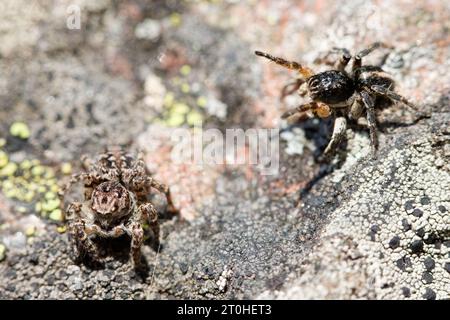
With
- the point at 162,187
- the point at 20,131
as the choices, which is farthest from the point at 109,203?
the point at 20,131

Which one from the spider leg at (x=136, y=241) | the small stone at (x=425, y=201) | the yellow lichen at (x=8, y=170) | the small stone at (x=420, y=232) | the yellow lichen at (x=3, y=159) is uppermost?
the yellow lichen at (x=3, y=159)

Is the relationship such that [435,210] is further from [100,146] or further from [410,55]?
[100,146]

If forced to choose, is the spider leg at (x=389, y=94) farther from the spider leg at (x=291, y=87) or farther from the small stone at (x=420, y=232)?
the small stone at (x=420, y=232)

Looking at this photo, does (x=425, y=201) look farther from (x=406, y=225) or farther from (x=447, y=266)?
(x=447, y=266)

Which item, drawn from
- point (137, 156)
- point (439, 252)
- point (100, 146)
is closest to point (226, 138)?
point (137, 156)

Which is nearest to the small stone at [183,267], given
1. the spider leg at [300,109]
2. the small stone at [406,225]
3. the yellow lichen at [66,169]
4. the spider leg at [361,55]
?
the yellow lichen at [66,169]

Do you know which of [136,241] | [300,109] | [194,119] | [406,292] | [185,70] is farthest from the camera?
[185,70]

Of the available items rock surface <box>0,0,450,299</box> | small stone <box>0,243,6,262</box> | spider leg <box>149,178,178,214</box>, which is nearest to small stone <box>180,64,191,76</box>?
rock surface <box>0,0,450,299</box>
